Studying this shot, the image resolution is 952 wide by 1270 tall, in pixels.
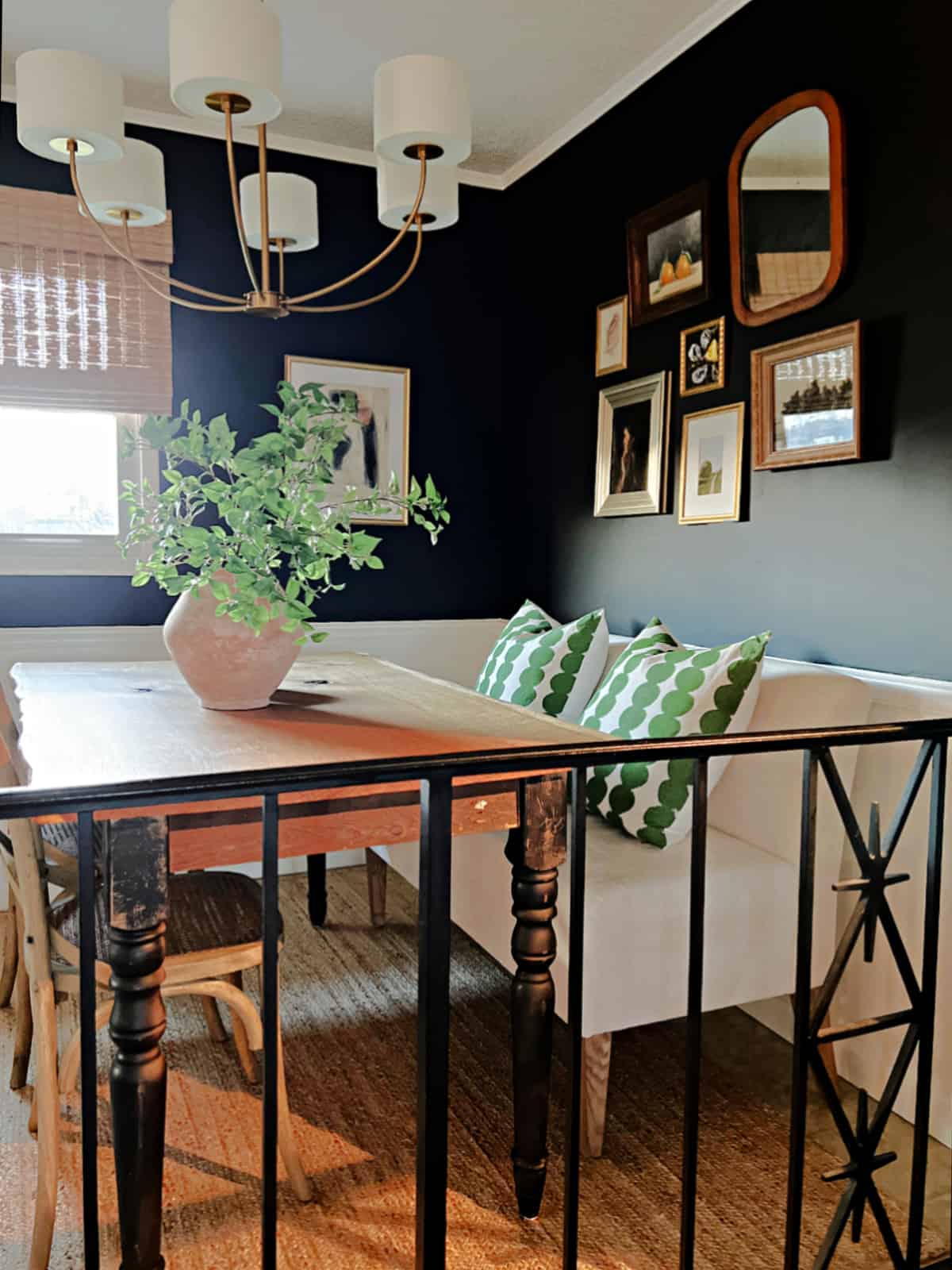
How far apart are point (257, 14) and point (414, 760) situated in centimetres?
149

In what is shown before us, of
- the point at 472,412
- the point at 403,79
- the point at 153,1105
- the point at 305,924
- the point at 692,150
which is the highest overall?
the point at 692,150

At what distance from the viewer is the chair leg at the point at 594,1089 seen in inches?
Result: 76.2

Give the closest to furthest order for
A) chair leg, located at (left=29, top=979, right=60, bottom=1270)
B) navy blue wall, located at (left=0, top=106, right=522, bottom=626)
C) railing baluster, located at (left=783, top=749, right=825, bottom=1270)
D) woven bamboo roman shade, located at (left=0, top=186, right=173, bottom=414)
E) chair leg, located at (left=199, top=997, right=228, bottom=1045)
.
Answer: railing baluster, located at (left=783, top=749, right=825, bottom=1270) < chair leg, located at (left=29, top=979, right=60, bottom=1270) < chair leg, located at (left=199, top=997, right=228, bottom=1045) < woven bamboo roman shade, located at (left=0, top=186, right=173, bottom=414) < navy blue wall, located at (left=0, top=106, right=522, bottom=626)

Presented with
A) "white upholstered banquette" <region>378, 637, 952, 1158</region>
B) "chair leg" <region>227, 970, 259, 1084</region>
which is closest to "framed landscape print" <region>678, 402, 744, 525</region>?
"white upholstered banquette" <region>378, 637, 952, 1158</region>

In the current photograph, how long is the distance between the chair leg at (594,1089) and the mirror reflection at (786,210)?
6.03 feet

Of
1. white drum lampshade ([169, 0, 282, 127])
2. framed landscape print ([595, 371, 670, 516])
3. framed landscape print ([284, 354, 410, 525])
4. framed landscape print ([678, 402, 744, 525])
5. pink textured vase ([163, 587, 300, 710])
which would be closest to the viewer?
white drum lampshade ([169, 0, 282, 127])

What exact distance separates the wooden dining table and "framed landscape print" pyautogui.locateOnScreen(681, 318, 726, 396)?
1.24 m

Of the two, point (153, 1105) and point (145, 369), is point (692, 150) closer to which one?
point (145, 369)

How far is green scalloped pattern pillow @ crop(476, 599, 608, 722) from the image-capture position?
2.86 m

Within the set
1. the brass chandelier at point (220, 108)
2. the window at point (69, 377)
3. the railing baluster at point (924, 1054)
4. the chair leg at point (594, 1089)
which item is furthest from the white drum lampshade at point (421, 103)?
the chair leg at point (594, 1089)

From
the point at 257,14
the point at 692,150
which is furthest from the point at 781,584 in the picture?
the point at 257,14

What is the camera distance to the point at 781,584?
260 centimetres

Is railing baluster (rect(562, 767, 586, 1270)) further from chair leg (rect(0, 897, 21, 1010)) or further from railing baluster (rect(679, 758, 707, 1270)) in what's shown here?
chair leg (rect(0, 897, 21, 1010))

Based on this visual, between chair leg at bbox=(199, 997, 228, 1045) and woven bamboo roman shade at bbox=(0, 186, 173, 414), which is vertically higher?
woven bamboo roman shade at bbox=(0, 186, 173, 414)
